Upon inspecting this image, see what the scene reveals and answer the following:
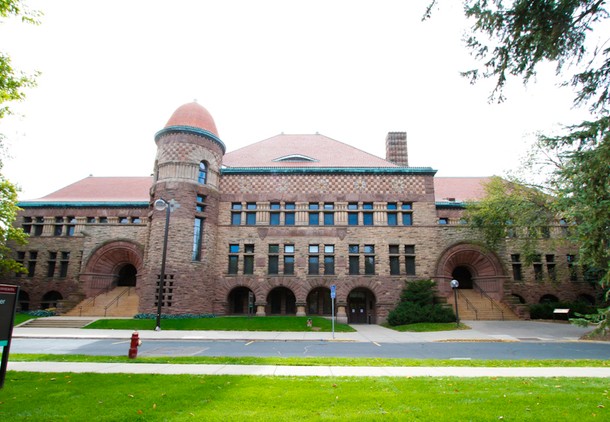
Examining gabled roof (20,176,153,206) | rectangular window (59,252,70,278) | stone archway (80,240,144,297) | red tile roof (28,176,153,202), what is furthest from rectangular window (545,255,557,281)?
rectangular window (59,252,70,278)

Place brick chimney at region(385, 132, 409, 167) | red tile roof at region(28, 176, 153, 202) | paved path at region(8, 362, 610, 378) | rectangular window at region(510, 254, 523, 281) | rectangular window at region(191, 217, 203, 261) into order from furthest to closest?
red tile roof at region(28, 176, 153, 202), brick chimney at region(385, 132, 409, 167), rectangular window at region(510, 254, 523, 281), rectangular window at region(191, 217, 203, 261), paved path at region(8, 362, 610, 378)

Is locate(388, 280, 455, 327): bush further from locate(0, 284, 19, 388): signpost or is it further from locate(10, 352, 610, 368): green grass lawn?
locate(0, 284, 19, 388): signpost

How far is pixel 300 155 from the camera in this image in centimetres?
3359

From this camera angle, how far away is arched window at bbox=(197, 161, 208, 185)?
28891mm

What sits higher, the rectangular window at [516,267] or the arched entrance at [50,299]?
the rectangular window at [516,267]

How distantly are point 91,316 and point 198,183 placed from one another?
12.8m

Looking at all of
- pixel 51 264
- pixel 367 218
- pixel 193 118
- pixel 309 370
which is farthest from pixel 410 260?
pixel 51 264

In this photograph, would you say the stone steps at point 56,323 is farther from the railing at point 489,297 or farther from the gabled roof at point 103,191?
→ the railing at point 489,297

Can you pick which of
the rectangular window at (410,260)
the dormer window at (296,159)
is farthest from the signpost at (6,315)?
the dormer window at (296,159)

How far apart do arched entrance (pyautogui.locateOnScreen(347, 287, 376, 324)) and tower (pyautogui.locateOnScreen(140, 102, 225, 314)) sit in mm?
11315

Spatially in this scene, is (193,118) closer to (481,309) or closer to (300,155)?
(300,155)

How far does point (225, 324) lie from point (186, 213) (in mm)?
8875

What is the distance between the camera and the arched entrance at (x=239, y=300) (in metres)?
30.7

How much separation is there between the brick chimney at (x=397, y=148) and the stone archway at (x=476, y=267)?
9712mm
